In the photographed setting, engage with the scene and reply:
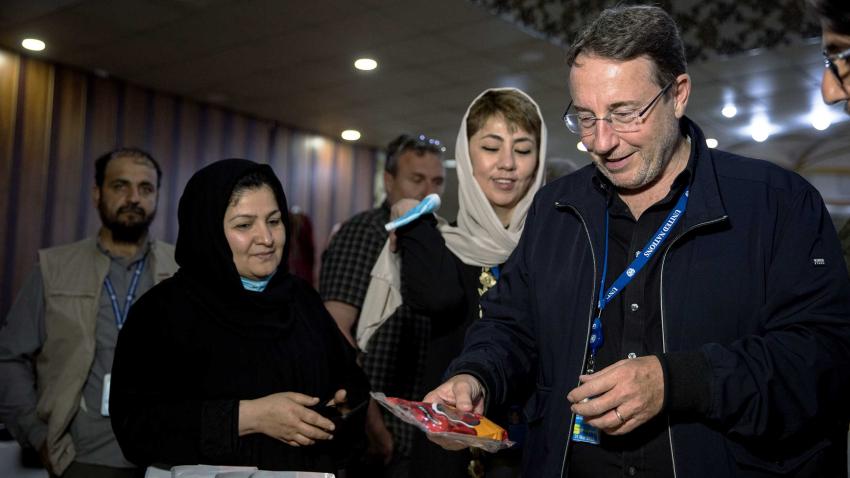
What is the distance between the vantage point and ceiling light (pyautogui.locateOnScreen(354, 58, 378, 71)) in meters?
6.19

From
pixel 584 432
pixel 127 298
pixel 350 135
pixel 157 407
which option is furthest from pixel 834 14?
pixel 350 135

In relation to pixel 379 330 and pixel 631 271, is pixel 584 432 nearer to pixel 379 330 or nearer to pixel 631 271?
pixel 631 271

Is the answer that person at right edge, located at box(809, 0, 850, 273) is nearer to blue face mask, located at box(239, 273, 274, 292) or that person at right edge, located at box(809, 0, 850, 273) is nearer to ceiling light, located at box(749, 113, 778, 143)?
blue face mask, located at box(239, 273, 274, 292)

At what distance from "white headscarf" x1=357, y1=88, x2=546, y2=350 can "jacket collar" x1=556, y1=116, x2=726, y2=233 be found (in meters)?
0.42

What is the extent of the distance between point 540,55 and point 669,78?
4.61m

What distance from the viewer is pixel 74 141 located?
6.77 m

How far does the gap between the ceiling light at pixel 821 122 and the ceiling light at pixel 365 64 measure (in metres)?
4.64

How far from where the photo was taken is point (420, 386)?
266 cm

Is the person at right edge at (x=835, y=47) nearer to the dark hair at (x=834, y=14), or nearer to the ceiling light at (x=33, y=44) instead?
the dark hair at (x=834, y=14)

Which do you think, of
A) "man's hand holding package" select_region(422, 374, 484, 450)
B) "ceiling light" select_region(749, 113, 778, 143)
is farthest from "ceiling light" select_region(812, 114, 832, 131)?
"man's hand holding package" select_region(422, 374, 484, 450)

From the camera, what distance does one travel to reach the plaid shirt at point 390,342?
271cm

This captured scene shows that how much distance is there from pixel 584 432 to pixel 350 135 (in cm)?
798

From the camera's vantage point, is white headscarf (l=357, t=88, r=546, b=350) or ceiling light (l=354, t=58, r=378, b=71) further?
ceiling light (l=354, t=58, r=378, b=71)

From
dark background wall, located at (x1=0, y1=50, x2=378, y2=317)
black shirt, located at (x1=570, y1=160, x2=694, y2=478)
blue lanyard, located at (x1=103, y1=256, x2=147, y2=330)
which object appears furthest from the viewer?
dark background wall, located at (x1=0, y1=50, x2=378, y2=317)
